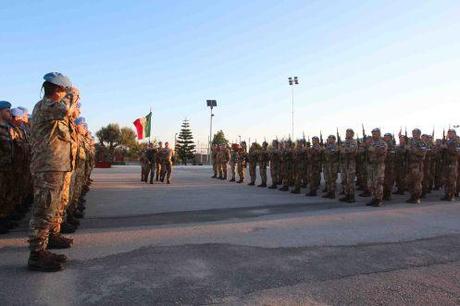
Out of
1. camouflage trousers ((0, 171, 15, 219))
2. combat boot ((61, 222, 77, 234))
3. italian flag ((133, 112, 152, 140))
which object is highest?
italian flag ((133, 112, 152, 140))

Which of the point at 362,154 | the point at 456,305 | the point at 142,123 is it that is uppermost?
the point at 142,123

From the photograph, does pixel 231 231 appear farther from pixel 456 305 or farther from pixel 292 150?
pixel 292 150

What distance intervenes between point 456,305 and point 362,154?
10005 mm

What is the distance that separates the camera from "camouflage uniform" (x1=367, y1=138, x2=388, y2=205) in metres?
11.5

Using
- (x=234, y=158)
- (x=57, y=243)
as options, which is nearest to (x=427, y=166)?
(x=234, y=158)

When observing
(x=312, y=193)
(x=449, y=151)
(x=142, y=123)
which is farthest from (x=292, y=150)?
(x=142, y=123)

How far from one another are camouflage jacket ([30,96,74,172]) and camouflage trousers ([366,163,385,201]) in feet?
27.7

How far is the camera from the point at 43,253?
195 inches

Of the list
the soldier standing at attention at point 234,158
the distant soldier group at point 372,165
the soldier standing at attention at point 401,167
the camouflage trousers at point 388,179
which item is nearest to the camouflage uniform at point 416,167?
the distant soldier group at point 372,165

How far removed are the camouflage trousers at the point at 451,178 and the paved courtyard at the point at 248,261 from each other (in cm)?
335

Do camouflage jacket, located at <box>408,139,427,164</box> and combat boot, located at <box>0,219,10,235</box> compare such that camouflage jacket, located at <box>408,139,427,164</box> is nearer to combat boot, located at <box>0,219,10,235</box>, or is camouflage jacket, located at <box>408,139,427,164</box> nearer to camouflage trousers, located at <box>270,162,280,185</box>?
camouflage trousers, located at <box>270,162,280,185</box>

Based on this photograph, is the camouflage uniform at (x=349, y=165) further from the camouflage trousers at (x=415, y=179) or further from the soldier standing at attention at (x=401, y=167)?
the soldier standing at attention at (x=401, y=167)

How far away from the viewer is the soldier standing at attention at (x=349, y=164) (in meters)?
12.3

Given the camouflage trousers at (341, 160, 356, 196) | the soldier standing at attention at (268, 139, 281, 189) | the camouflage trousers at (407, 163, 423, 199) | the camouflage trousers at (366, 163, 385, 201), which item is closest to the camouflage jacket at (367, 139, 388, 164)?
the camouflage trousers at (366, 163, 385, 201)
